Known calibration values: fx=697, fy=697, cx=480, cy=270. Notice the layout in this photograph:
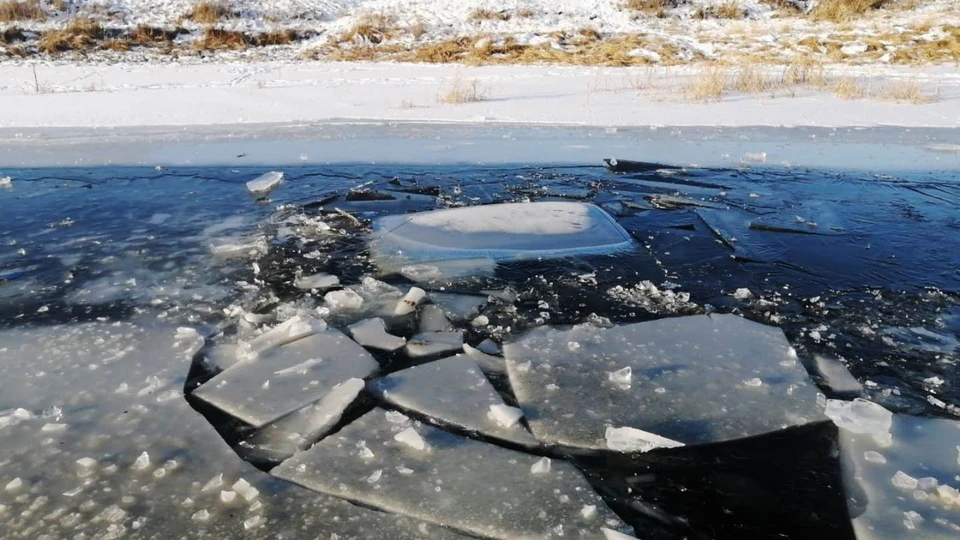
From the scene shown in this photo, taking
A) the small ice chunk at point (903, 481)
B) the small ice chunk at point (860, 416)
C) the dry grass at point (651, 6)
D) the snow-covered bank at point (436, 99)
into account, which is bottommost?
the snow-covered bank at point (436, 99)

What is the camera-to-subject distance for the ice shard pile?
11.2ft

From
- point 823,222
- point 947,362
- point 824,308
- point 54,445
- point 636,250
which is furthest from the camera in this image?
point 823,222

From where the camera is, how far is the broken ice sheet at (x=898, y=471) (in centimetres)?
164

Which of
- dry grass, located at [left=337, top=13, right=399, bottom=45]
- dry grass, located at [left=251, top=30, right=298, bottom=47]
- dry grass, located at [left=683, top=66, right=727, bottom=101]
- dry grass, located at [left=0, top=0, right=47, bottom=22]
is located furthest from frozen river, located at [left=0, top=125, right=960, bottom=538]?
dry grass, located at [left=0, top=0, right=47, bottom=22]

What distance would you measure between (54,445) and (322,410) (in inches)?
28.7

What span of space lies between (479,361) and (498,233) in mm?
1335

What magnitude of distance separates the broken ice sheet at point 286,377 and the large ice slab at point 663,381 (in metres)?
0.57

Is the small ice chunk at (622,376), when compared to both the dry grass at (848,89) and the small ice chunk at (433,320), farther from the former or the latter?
the dry grass at (848,89)

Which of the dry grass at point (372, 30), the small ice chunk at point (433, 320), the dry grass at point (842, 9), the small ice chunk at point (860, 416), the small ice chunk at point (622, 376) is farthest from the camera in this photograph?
the dry grass at point (372, 30)

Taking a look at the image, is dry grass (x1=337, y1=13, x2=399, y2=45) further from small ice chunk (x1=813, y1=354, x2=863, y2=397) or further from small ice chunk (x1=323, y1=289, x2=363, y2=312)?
small ice chunk (x1=813, y1=354, x2=863, y2=397)

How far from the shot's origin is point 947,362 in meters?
2.41

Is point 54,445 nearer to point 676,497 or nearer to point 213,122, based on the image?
point 676,497

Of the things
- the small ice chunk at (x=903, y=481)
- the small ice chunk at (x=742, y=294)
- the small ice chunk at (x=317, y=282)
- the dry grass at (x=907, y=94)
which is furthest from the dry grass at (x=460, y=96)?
the small ice chunk at (x=903, y=481)

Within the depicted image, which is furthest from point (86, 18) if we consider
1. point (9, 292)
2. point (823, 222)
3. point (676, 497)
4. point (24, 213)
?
point (676, 497)
